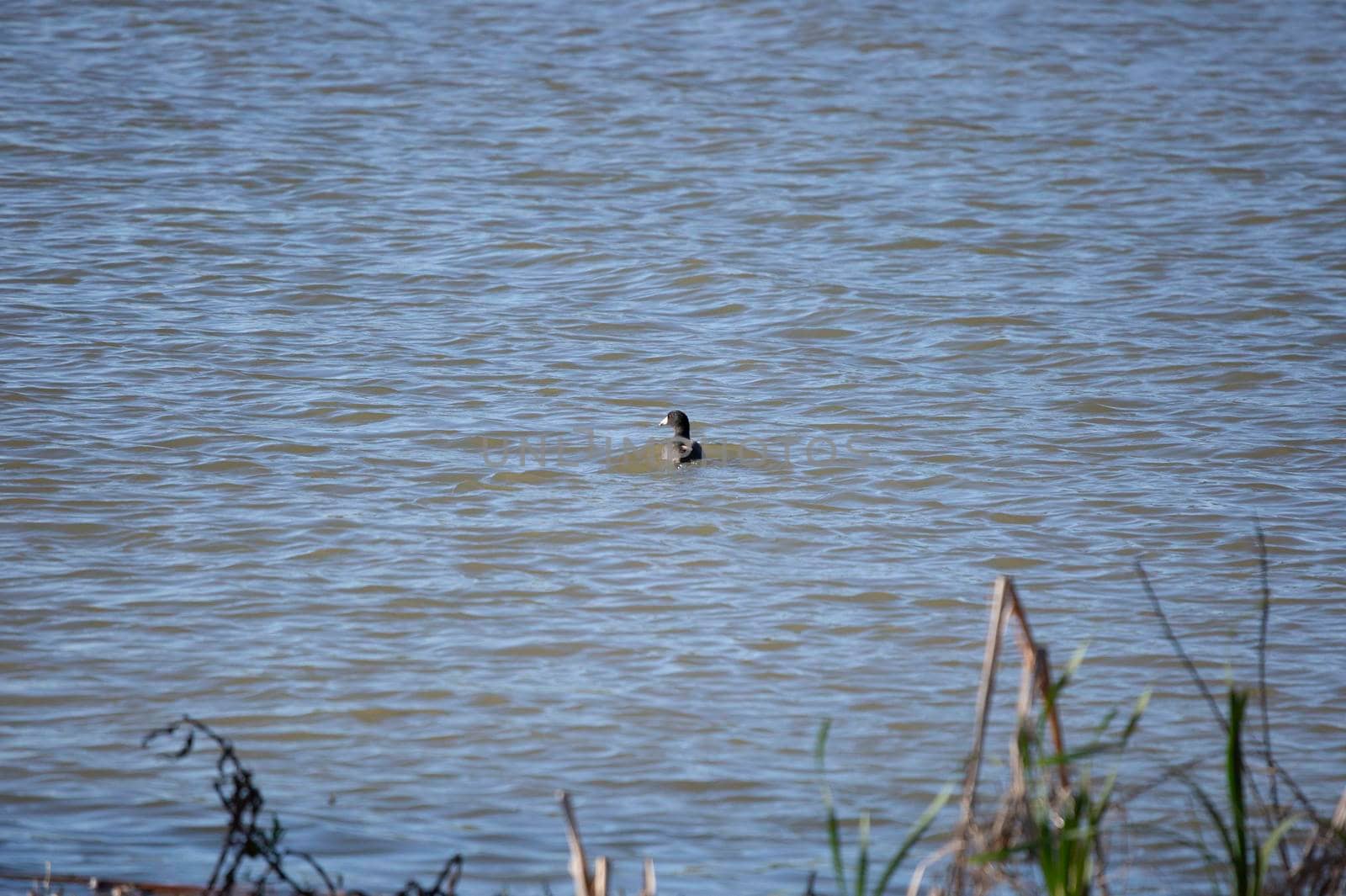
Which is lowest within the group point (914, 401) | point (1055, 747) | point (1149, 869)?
point (914, 401)

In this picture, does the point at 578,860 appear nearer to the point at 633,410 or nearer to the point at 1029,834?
the point at 1029,834

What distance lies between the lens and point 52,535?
727cm

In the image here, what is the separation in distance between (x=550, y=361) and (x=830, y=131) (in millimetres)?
6409

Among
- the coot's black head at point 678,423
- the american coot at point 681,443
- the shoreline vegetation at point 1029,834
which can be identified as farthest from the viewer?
the coot's black head at point 678,423

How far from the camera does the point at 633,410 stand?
31.3 feet

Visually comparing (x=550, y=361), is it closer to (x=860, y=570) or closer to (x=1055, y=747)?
(x=860, y=570)

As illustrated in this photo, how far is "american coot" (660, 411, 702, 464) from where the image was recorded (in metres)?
8.62

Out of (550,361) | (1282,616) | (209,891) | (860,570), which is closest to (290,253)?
(550,361)

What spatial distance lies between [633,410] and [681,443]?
0.99 m

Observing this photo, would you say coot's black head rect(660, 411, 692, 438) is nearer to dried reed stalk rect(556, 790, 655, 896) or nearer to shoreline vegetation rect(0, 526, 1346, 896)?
shoreline vegetation rect(0, 526, 1346, 896)

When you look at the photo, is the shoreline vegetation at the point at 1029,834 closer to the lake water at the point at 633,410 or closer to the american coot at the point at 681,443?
the lake water at the point at 633,410

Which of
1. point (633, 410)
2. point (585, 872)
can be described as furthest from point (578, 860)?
point (633, 410)

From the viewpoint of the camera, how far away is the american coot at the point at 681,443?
28.3ft

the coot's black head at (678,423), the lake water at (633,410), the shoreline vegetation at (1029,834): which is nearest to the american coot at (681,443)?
the coot's black head at (678,423)
